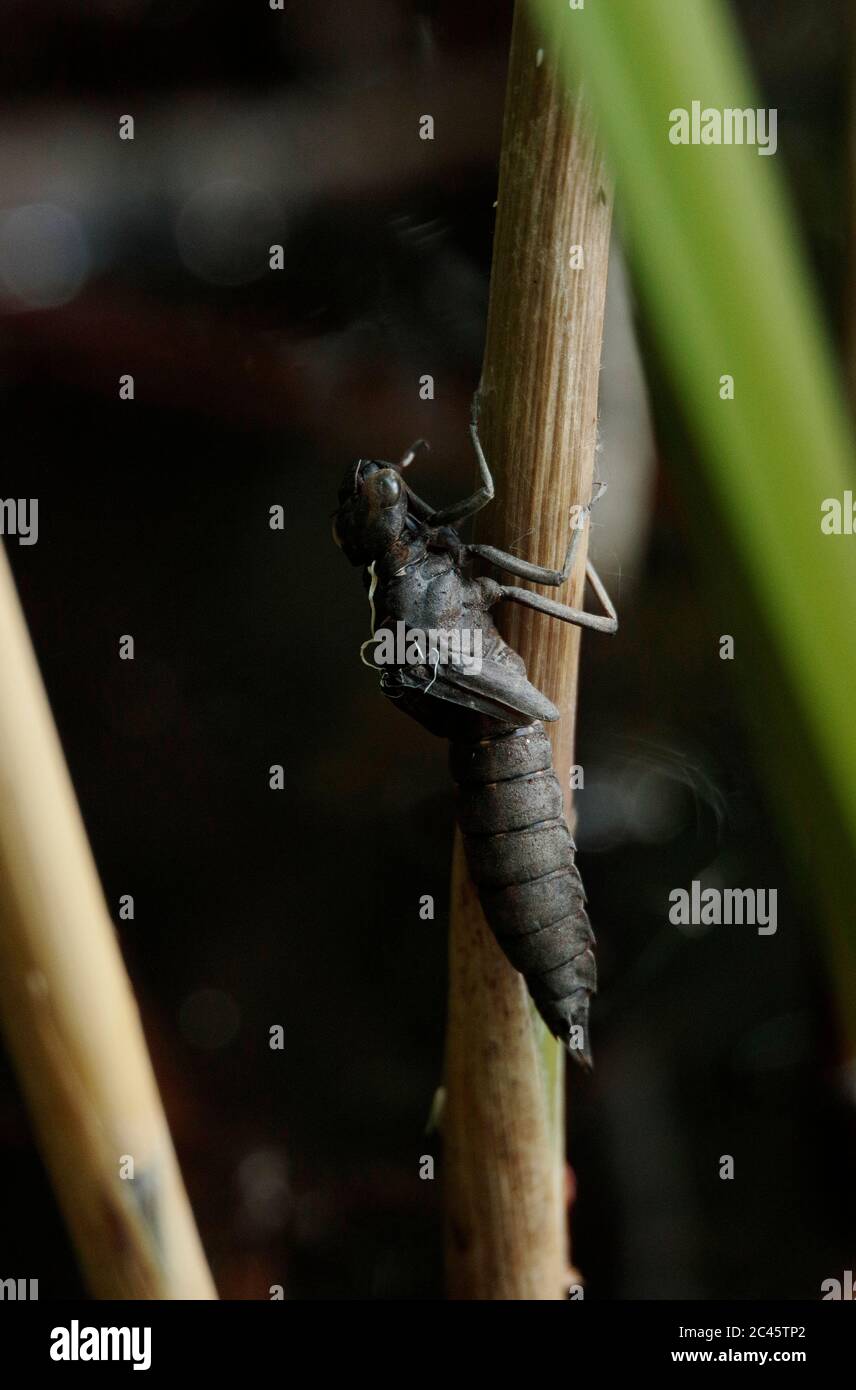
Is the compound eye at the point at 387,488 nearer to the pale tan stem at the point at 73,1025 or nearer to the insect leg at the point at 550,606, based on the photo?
the insect leg at the point at 550,606

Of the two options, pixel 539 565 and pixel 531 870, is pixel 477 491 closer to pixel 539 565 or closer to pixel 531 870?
pixel 539 565

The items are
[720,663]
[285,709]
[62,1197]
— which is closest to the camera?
[62,1197]

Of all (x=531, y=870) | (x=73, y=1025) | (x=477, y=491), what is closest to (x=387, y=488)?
(x=477, y=491)

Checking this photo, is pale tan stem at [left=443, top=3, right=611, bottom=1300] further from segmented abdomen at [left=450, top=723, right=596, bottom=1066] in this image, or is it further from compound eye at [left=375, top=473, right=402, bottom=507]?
compound eye at [left=375, top=473, right=402, bottom=507]
